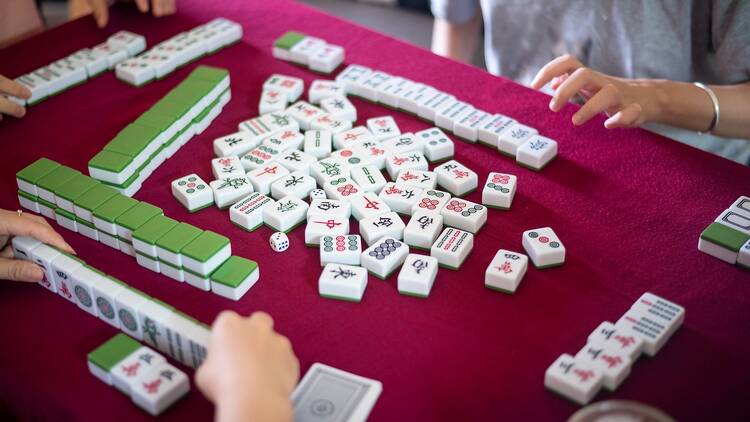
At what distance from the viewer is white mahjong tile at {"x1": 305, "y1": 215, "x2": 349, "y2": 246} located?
1.35m

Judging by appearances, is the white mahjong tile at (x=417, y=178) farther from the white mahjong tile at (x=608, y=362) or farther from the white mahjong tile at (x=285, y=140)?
the white mahjong tile at (x=608, y=362)

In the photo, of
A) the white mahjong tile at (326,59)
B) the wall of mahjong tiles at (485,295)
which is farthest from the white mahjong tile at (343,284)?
the white mahjong tile at (326,59)

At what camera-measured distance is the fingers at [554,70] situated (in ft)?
5.32

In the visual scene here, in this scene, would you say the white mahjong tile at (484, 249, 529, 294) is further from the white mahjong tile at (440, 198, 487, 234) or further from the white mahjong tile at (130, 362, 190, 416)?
the white mahjong tile at (130, 362, 190, 416)

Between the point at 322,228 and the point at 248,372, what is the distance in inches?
17.3

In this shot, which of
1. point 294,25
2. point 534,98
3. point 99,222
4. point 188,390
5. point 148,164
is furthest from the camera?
point 294,25

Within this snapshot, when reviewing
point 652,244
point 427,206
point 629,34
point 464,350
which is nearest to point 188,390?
point 464,350

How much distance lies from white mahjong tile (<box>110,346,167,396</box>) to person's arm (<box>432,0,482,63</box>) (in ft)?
4.79

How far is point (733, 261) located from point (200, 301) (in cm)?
90

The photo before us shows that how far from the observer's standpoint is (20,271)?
1245 mm

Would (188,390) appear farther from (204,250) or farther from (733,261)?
(733,261)

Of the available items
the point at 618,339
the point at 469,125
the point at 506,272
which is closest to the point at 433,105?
the point at 469,125

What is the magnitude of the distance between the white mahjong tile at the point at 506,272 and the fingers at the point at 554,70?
49 centimetres

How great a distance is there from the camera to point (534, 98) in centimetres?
174
